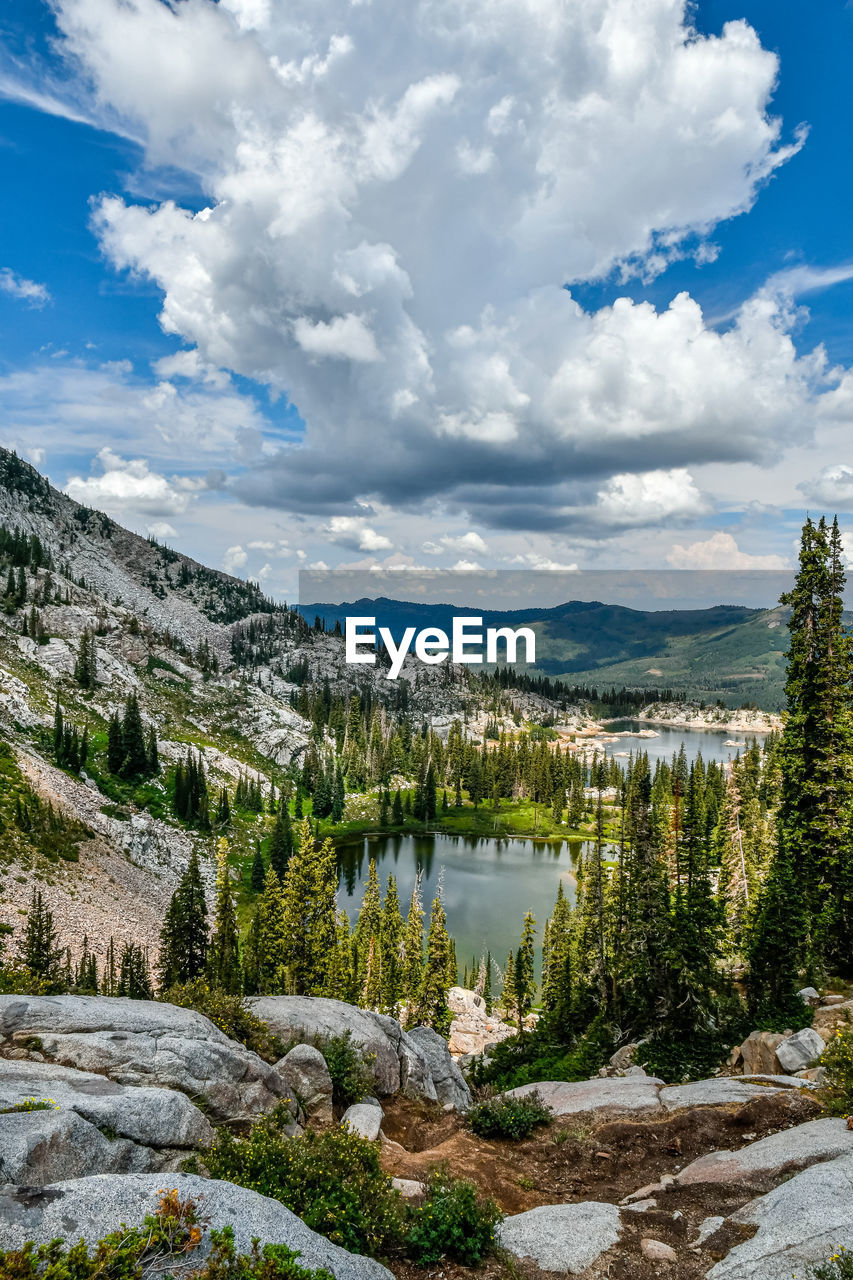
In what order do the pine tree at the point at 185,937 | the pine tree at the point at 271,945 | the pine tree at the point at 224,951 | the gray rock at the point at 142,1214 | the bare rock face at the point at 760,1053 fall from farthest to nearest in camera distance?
the pine tree at the point at 185,937
the pine tree at the point at 224,951
the pine tree at the point at 271,945
the bare rock face at the point at 760,1053
the gray rock at the point at 142,1214

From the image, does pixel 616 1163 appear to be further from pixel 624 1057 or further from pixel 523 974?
pixel 523 974

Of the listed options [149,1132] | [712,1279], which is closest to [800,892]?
[712,1279]

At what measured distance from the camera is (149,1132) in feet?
43.3

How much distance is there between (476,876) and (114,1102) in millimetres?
118468

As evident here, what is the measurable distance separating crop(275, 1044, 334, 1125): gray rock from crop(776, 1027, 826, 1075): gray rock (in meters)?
16.4

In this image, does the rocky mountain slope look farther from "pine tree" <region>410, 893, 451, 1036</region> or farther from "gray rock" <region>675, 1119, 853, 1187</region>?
"gray rock" <region>675, 1119, 853, 1187</region>

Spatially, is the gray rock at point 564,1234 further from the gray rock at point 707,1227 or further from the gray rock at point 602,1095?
the gray rock at point 602,1095

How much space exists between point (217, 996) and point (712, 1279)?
55.4ft

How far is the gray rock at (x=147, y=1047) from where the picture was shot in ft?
52.2

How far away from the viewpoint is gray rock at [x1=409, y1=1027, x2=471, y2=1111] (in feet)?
89.1

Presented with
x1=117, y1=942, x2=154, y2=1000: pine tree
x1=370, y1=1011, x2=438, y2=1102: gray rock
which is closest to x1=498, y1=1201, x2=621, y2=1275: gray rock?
x1=370, y1=1011, x2=438, y2=1102: gray rock

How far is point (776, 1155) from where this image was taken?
14.9 metres

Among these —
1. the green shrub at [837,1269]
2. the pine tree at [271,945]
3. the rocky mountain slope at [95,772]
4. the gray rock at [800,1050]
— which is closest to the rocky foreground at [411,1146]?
the green shrub at [837,1269]

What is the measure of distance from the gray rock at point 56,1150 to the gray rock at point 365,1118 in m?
10.2
